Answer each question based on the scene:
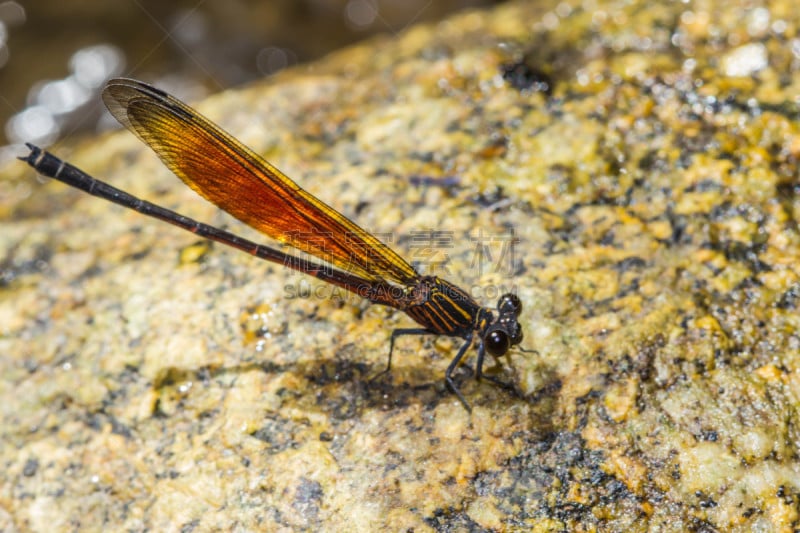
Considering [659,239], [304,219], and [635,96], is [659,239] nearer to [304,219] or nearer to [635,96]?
[635,96]

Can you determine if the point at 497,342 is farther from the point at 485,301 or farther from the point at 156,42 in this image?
the point at 156,42

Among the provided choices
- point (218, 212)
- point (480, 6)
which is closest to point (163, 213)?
point (218, 212)

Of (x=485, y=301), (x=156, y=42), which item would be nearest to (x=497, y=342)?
(x=485, y=301)

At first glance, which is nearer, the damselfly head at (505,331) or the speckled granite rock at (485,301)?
the speckled granite rock at (485,301)

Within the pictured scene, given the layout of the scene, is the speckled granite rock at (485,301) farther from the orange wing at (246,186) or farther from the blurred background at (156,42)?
the blurred background at (156,42)

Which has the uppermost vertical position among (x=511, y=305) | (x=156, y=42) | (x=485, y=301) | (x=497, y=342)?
(x=156, y=42)

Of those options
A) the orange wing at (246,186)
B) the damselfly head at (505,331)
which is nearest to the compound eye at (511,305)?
the damselfly head at (505,331)
